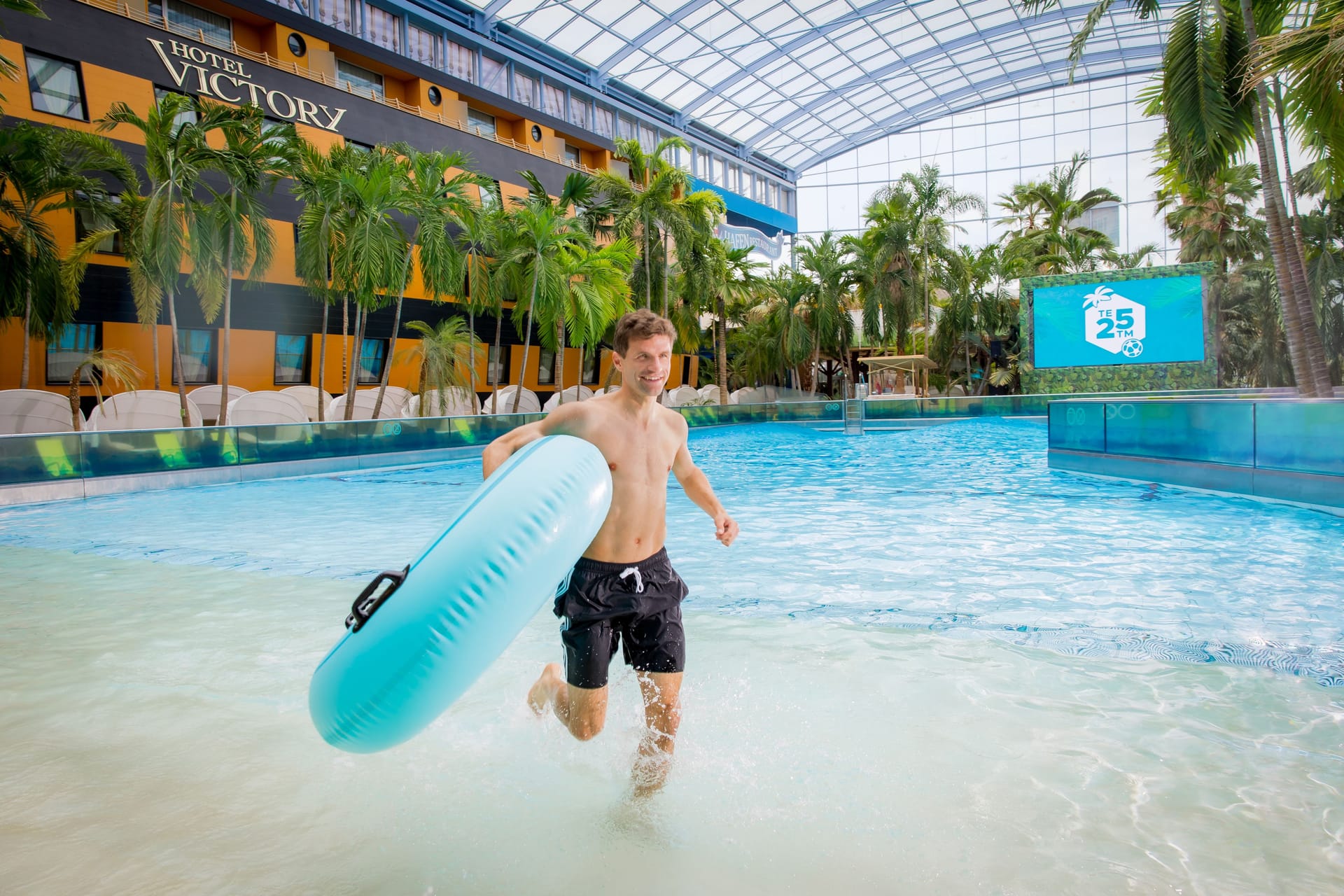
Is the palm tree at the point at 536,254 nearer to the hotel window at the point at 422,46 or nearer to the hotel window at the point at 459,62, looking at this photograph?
the hotel window at the point at 422,46

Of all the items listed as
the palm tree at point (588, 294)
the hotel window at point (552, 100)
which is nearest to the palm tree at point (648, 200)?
the palm tree at point (588, 294)

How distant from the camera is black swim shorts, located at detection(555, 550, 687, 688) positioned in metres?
2.73

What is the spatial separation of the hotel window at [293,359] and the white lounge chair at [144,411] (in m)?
4.96

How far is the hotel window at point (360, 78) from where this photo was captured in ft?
80.5

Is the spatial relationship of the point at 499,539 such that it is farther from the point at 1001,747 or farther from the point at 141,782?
the point at 1001,747

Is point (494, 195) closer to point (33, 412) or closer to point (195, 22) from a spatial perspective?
point (195, 22)

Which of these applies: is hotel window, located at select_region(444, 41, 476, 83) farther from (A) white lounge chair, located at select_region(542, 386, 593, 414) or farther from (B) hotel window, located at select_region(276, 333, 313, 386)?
(B) hotel window, located at select_region(276, 333, 313, 386)

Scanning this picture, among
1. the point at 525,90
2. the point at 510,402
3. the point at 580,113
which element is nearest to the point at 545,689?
the point at 510,402

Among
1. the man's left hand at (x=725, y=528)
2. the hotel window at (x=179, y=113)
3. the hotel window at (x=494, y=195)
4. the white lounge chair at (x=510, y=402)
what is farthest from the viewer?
the white lounge chair at (x=510, y=402)

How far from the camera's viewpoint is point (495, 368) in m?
25.9

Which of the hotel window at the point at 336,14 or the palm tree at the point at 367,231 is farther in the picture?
the hotel window at the point at 336,14

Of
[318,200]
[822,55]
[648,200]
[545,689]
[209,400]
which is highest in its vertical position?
→ [822,55]

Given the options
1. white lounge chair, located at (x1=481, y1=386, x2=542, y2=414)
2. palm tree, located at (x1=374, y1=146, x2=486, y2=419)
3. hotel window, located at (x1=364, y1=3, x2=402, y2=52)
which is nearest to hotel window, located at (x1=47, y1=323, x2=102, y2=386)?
palm tree, located at (x1=374, y1=146, x2=486, y2=419)

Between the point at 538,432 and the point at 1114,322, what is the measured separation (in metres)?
25.8
